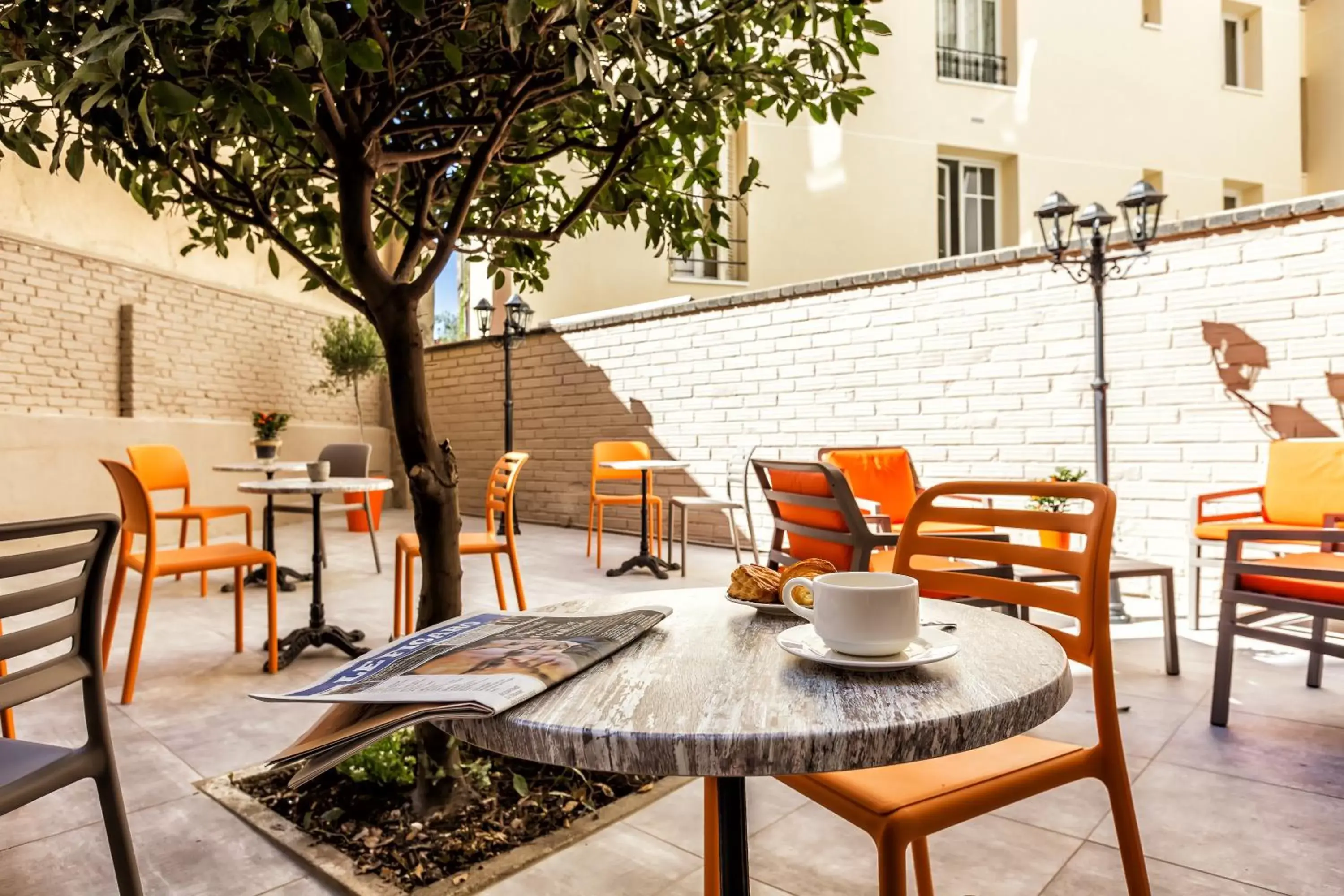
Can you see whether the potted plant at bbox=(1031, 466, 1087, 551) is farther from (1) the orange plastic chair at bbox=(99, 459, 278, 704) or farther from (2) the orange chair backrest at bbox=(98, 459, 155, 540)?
(2) the orange chair backrest at bbox=(98, 459, 155, 540)

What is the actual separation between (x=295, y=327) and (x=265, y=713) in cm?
664

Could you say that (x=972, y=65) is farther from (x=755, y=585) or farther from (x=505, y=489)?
(x=755, y=585)

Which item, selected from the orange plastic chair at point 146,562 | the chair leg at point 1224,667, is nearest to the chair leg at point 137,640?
the orange plastic chair at point 146,562

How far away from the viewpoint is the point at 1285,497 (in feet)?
11.3

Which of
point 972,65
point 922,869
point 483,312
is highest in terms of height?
point 972,65

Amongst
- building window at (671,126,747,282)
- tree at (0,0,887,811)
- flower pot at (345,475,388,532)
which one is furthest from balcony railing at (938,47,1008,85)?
tree at (0,0,887,811)

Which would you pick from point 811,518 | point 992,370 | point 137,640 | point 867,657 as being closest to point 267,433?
point 137,640

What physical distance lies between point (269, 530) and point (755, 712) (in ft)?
14.6

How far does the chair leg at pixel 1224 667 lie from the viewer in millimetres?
2232

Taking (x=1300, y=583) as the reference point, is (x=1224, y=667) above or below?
below

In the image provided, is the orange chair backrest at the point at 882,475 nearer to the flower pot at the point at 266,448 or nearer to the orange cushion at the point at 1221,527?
the orange cushion at the point at 1221,527

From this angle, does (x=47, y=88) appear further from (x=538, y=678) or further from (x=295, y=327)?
(x=295, y=327)

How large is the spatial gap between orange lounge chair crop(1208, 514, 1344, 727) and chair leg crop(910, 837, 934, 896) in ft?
5.22

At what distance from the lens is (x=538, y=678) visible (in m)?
0.60
